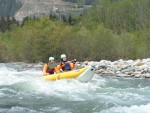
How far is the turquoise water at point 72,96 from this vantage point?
46.7ft

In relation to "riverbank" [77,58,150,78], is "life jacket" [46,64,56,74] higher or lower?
higher

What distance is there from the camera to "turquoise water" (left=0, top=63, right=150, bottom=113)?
1423cm

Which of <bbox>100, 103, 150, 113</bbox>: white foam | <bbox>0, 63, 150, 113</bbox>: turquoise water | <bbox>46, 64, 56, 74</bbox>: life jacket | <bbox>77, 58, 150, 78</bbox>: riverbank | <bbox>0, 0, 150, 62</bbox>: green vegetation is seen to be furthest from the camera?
<bbox>0, 0, 150, 62</bbox>: green vegetation

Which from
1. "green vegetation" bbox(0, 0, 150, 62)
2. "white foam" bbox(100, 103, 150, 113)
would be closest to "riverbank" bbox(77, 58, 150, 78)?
"white foam" bbox(100, 103, 150, 113)

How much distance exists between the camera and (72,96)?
17.0 m

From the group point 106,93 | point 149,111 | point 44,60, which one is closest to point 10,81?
point 106,93

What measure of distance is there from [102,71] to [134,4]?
56.7m

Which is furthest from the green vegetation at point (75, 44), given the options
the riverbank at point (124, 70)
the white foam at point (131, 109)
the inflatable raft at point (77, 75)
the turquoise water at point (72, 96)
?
the white foam at point (131, 109)

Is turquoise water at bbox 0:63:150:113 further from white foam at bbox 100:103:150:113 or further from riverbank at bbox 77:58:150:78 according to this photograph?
riverbank at bbox 77:58:150:78

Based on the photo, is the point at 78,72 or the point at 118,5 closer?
the point at 78,72

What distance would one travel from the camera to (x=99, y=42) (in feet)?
145

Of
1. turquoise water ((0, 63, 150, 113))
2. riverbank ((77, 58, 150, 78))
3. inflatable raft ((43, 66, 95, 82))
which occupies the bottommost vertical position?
riverbank ((77, 58, 150, 78))

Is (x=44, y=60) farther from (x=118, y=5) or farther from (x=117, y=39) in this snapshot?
(x=118, y=5)

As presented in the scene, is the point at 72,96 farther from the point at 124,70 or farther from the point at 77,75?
the point at 124,70
